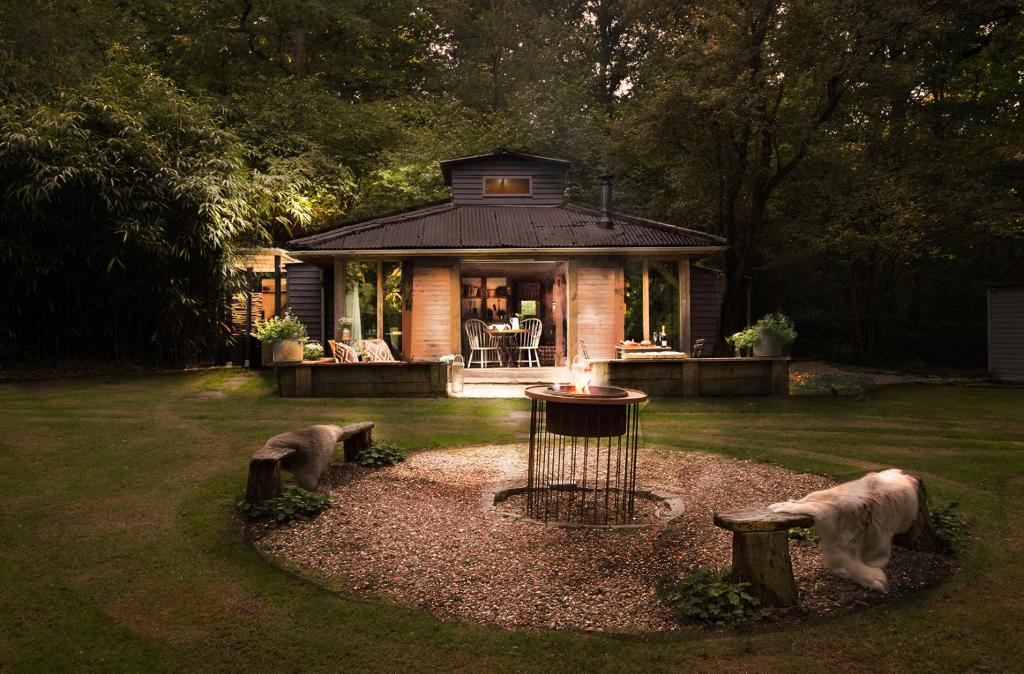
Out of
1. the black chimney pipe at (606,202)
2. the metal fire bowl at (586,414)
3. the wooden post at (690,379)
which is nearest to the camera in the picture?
the metal fire bowl at (586,414)

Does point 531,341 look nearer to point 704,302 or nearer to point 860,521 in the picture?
point 704,302

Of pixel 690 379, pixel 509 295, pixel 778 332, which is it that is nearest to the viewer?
pixel 690 379

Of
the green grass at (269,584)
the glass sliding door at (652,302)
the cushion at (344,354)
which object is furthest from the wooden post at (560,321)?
the green grass at (269,584)

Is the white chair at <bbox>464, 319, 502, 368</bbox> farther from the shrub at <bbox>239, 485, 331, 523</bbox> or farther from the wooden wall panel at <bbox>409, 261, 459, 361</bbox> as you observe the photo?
the shrub at <bbox>239, 485, 331, 523</bbox>

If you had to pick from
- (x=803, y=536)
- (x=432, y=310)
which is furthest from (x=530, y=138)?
(x=803, y=536)

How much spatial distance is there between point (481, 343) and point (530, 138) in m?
7.37

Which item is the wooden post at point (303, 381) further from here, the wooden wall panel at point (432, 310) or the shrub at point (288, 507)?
the shrub at point (288, 507)

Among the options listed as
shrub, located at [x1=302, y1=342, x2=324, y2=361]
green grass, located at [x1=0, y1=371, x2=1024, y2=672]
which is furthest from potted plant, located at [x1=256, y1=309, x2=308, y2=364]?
green grass, located at [x1=0, y1=371, x2=1024, y2=672]

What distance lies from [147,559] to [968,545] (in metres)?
4.62

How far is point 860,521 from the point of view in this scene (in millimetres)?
3430

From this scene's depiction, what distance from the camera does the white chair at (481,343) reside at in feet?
47.6

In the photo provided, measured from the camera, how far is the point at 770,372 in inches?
420

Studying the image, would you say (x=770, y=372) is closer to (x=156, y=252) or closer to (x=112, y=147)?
(x=156, y=252)

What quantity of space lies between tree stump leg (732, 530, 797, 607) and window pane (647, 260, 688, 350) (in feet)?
41.6
